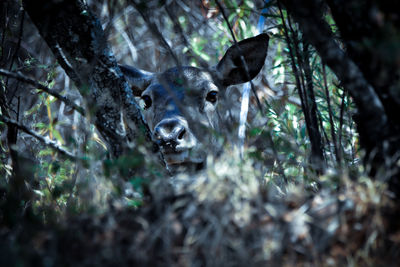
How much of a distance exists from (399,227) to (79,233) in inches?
55.3

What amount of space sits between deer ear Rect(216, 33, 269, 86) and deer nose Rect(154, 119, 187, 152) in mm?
1299

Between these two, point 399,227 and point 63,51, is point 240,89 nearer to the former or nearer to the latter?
point 63,51

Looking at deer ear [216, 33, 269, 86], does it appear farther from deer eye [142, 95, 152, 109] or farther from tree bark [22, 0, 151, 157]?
tree bark [22, 0, 151, 157]

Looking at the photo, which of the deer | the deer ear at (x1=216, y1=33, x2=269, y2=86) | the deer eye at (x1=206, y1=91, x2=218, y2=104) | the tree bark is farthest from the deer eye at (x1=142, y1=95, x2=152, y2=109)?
the tree bark

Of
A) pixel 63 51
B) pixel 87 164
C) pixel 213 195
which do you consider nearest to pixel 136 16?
pixel 63 51

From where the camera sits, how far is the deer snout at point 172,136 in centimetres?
411

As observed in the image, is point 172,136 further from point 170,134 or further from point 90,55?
point 90,55

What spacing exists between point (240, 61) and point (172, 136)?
1.67 m

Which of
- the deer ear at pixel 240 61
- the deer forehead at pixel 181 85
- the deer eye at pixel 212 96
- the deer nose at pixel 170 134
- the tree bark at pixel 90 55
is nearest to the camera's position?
the tree bark at pixel 90 55

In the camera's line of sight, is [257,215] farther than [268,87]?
No

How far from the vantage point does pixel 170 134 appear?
13.7 ft

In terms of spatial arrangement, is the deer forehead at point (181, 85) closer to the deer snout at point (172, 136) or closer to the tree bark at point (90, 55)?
the deer snout at point (172, 136)

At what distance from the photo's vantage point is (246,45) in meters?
5.10

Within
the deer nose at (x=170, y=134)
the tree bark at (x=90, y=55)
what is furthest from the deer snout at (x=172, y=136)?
the tree bark at (x=90, y=55)
